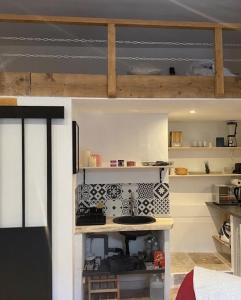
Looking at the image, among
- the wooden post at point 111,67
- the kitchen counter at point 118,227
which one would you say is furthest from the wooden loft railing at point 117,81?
the kitchen counter at point 118,227

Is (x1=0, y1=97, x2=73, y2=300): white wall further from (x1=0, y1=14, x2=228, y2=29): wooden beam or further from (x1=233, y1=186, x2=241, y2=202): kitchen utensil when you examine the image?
(x1=233, y1=186, x2=241, y2=202): kitchen utensil

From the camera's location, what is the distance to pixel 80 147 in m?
3.77

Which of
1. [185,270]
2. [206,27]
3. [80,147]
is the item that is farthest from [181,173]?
[206,27]

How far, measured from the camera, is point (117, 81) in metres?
2.76

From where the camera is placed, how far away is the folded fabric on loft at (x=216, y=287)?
1440mm

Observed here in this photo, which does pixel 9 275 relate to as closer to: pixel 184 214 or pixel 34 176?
pixel 34 176

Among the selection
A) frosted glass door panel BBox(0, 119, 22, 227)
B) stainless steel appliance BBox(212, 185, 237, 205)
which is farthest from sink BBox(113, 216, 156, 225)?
stainless steel appliance BBox(212, 185, 237, 205)

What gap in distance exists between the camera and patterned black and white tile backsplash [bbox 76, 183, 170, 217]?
3.79m

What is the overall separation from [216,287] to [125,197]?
7.86 feet

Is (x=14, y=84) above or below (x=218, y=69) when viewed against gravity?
below

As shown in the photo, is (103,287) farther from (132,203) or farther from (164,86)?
(164,86)

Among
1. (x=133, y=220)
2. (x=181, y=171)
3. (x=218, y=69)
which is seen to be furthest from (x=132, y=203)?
(x=218, y=69)

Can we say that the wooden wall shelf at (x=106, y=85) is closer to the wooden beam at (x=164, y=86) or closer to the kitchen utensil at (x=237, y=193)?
the wooden beam at (x=164, y=86)

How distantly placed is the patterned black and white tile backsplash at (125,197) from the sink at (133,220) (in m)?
0.19
